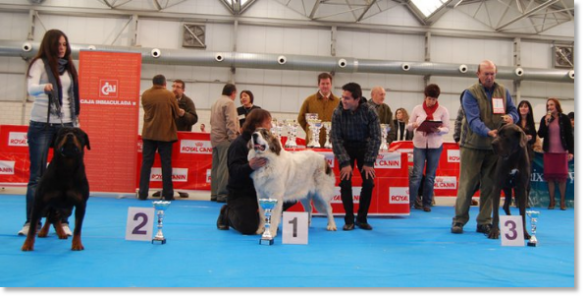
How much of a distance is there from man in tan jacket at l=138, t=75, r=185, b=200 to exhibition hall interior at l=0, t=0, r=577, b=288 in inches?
1.2

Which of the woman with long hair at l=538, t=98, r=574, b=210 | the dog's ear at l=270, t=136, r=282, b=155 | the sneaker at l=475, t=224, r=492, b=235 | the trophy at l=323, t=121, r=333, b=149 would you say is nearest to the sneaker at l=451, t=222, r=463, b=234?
the sneaker at l=475, t=224, r=492, b=235

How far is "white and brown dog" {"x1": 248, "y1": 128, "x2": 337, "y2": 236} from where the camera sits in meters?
3.70

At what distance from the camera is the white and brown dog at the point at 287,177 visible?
370 cm

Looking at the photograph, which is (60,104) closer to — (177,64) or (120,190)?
(120,190)

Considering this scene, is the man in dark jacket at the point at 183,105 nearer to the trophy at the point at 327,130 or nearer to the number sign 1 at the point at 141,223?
the trophy at the point at 327,130

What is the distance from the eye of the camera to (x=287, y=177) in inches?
153

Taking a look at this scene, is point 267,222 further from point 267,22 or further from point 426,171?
point 267,22

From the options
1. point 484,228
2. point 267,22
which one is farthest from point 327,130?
point 267,22

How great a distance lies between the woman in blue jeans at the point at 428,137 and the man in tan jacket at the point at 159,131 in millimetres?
3569

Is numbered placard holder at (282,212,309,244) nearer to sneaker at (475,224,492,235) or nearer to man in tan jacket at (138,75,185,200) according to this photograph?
sneaker at (475,224,492,235)

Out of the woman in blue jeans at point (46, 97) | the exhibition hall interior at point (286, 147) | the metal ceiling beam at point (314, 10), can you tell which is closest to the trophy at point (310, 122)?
the exhibition hall interior at point (286, 147)

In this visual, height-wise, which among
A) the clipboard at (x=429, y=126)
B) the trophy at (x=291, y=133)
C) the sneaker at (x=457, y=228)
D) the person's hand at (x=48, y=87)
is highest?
the clipboard at (x=429, y=126)

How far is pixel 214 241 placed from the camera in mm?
3482

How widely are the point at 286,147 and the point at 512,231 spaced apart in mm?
2711
